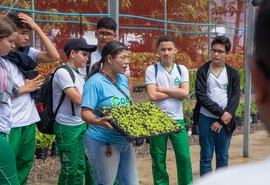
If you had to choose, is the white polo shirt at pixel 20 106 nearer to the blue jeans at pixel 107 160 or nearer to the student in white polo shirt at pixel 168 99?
the blue jeans at pixel 107 160

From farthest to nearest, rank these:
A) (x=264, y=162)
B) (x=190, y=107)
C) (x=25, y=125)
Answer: (x=190, y=107) → (x=25, y=125) → (x=264, y=162)

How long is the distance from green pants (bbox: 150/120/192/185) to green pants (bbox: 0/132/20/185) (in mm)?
1896

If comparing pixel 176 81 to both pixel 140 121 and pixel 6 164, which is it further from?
pixel 6 164

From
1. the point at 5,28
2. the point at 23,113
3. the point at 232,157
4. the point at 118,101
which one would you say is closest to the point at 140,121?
the point at 118,101

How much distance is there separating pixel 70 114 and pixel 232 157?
12.6 ft

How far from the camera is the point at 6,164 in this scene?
3920mm

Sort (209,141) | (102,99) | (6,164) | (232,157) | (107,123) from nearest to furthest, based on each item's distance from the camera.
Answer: (6,164) < (107,123) < (102,99) < (209,141) < (232,157)

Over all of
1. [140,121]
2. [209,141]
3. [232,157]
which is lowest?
[232,157]

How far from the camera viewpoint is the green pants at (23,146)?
14.4ft

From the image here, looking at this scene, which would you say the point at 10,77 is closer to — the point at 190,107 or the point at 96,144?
the point at 96,144

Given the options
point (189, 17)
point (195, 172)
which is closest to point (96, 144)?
point (195, 172)

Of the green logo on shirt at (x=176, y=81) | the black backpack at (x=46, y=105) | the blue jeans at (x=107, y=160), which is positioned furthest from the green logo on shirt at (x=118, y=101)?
the green logo on shirt at (x=176, y=81)

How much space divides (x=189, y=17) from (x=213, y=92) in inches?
223

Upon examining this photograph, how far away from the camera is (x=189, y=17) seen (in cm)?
1124
